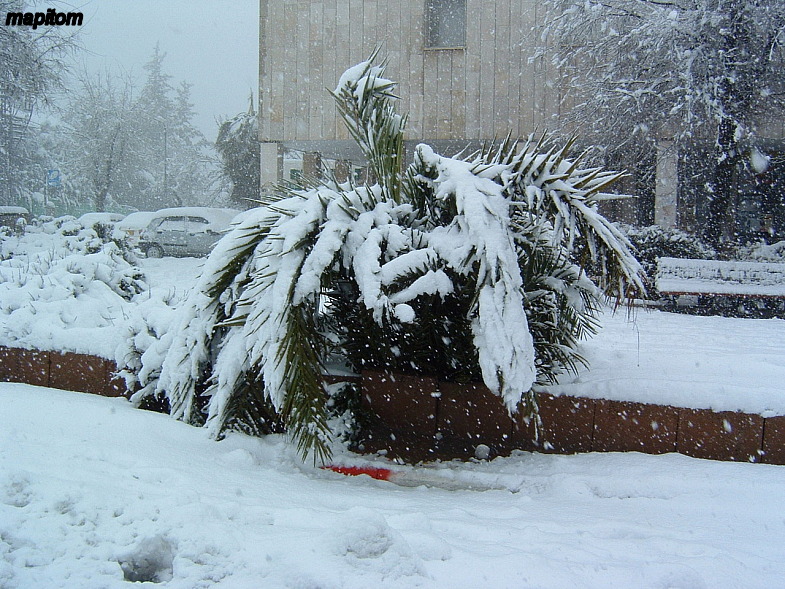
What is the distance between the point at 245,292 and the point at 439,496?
4.39 feet

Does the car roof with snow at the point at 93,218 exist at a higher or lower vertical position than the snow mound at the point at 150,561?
higher

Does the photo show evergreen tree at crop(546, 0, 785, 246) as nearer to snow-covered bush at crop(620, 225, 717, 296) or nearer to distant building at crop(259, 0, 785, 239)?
snow-covered bush at crop(620, 225, 717, 296)

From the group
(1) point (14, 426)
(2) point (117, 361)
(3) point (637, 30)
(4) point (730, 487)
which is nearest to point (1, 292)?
(2) point (117, 361)

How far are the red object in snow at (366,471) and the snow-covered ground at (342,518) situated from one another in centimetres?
8

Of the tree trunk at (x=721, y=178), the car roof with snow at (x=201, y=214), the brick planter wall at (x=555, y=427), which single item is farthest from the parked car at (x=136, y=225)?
the brick planter wall at (x=555, y=427)

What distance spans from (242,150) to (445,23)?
13.4 meters

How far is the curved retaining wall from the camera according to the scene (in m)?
2.97

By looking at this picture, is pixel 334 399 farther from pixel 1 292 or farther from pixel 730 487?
pixel 1 292

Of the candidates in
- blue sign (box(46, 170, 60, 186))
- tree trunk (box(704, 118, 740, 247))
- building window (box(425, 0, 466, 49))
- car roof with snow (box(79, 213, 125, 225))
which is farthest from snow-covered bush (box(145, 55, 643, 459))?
blue sign (box(46, 170, 60, 186))

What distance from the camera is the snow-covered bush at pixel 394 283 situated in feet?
9.30

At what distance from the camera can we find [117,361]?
3.71 m

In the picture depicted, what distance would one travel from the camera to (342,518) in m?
2.02

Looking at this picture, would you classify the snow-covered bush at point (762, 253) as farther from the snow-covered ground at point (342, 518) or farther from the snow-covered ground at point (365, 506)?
the snow-covered ground at point (342, 518)

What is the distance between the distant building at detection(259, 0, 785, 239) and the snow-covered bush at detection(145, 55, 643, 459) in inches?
301
